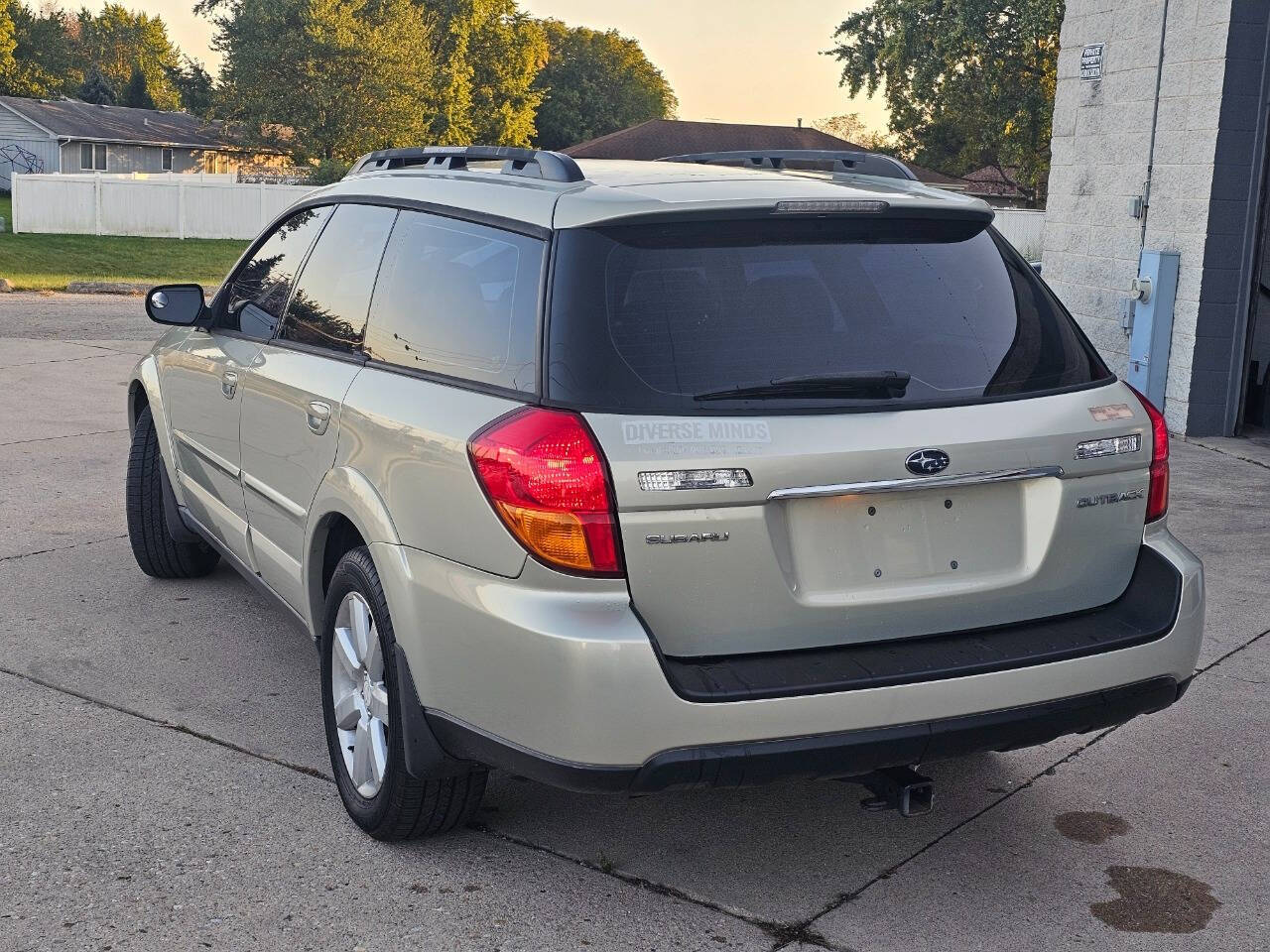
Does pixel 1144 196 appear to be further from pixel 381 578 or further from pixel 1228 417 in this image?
pixel 381 578

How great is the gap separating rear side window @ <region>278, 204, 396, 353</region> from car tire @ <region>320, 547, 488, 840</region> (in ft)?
2.44

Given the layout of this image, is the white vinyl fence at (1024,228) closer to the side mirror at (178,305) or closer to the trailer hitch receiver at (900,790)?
the side mirror at (178,305)

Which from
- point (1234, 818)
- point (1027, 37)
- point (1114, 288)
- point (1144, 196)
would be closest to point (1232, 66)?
point (1144, 196)

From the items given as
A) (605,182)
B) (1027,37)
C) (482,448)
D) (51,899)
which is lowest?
(51,899)

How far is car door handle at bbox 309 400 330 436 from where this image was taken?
13.2 feet

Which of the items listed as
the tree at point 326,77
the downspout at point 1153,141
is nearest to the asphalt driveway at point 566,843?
the downspout at point 1153,141

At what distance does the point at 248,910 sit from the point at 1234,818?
266cm

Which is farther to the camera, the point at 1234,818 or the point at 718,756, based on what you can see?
the point at 1234,818

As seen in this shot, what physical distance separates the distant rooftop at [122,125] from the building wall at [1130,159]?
5694 cm

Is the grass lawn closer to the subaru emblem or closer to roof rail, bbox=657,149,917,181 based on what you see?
roof rail, bbox=657,149,917,181

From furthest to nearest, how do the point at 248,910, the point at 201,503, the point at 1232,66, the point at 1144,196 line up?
the point at 1144,196, the point at 1232,66, the point at 201,503, the point at 248,910

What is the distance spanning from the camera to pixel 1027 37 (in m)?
44.8

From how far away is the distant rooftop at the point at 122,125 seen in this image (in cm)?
6850

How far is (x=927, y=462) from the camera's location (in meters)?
3.22
